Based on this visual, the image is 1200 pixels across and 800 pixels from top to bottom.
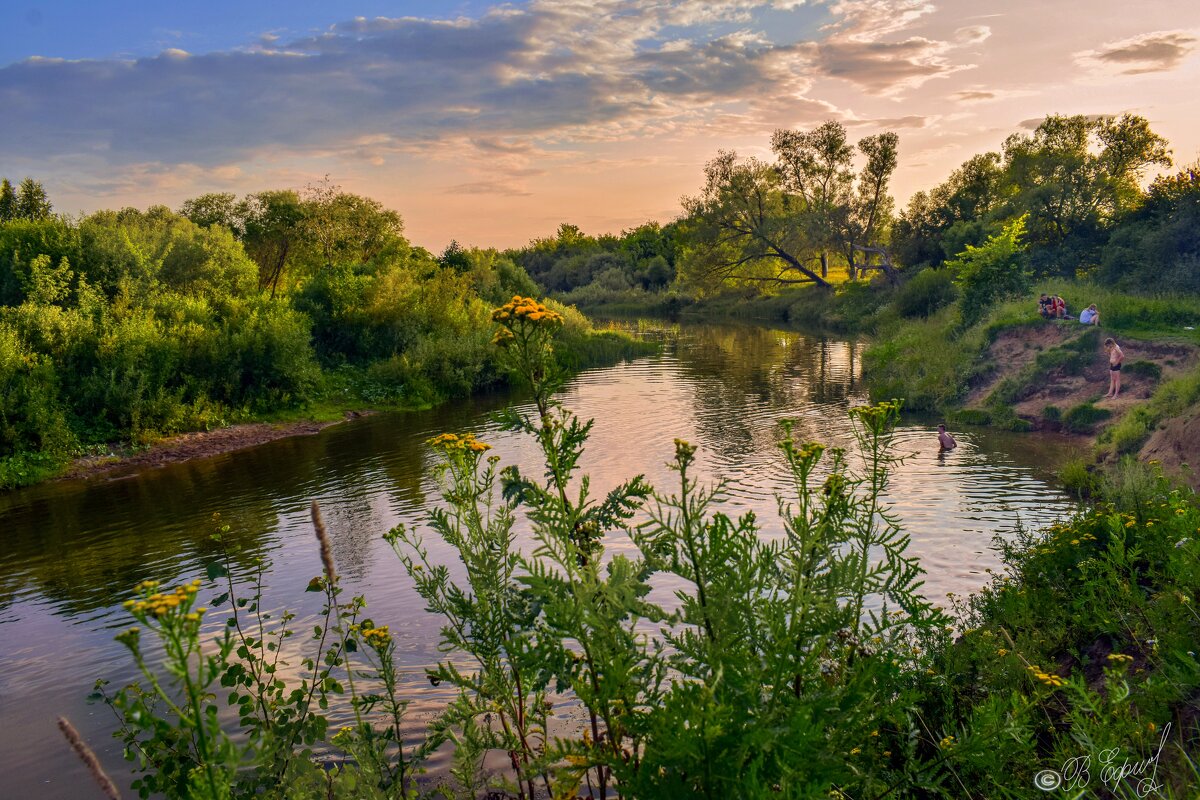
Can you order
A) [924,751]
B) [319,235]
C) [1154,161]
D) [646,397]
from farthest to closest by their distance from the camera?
1. [319,235]
2. [1154,161]
3. [646,397]
4. [924,751]

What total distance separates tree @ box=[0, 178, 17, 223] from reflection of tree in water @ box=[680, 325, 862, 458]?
1586 inches

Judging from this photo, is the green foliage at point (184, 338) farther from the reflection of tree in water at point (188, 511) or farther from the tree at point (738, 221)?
the tree at point (738, 221)

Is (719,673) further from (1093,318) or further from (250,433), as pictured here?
(250,433)

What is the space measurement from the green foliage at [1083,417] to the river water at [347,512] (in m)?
1.14

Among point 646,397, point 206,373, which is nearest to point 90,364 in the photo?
point 206,373

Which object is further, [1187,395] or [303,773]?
[1187,395]

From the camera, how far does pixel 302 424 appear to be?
22.8 metres

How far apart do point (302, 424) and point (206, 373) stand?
312 centimetres

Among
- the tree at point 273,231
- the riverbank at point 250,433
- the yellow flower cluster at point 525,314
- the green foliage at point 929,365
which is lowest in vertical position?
the riverbank at point 250,433

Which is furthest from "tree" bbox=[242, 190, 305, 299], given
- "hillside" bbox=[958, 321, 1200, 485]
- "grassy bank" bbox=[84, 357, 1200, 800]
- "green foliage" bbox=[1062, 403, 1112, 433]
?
"grassy bank" bbox=[84, 357, 1200, 800]

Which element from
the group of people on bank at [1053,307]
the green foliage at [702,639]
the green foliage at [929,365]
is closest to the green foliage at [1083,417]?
the green foliage at [929,365]

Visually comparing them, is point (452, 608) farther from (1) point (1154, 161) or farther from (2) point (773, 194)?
(2) point (773, 194)

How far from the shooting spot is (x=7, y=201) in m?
44.6

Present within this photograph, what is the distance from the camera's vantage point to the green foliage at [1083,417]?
15.8m
